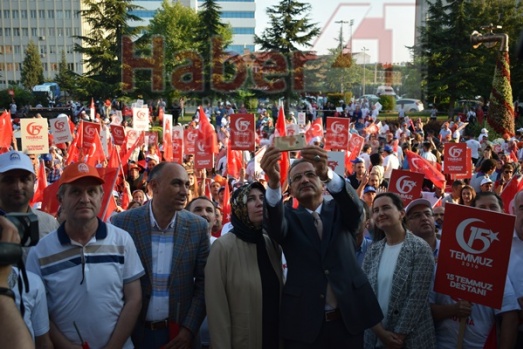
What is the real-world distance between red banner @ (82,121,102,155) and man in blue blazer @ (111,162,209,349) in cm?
814

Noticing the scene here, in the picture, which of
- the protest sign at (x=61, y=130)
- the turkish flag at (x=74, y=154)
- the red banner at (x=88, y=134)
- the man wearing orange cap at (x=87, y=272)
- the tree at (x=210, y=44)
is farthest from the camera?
the tree at (x=210, y=44)

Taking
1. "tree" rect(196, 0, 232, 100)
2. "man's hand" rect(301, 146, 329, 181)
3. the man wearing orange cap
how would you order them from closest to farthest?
the man wearing orange cap < "man's hand" rect(301, 146, 329, 181) < "tree" rect(196, 0, 232, 100)

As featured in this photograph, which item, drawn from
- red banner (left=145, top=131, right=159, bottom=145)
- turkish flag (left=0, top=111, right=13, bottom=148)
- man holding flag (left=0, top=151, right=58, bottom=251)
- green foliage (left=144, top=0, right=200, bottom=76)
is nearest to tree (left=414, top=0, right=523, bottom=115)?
green foliage (left=144, top=0, right=200, bottom=76)

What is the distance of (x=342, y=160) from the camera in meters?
9.07

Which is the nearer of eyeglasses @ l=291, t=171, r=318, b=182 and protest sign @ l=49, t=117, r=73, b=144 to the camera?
eyeglasses @ l=291, t=171, r=318, b=182

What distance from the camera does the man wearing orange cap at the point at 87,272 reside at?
139 inches

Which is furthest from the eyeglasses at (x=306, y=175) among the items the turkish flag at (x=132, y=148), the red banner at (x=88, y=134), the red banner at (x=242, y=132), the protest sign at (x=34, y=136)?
the protest sign at (x=34, y=136)

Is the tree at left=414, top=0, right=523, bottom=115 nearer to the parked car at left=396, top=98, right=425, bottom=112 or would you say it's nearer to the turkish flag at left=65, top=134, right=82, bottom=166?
the parked car at left=396, top=98, right=425, bottom=112

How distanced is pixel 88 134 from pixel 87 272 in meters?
8.83

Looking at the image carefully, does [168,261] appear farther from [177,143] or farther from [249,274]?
[177,143]

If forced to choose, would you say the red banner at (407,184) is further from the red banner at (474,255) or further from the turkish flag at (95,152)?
the turkish flag at (95,152)

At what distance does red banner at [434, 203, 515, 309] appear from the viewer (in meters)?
3.84

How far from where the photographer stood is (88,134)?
12.0 meters

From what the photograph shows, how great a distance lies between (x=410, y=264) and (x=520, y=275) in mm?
741
